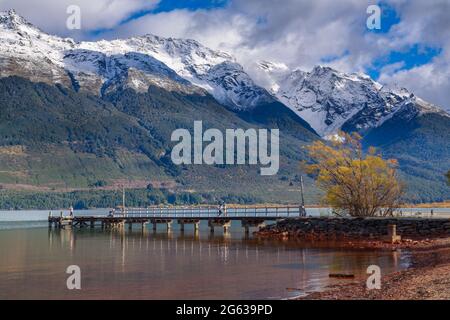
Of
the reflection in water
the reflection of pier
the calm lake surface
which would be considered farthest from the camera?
the reflection of pier

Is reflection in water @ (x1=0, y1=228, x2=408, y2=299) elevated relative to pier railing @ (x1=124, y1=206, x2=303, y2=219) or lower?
lower

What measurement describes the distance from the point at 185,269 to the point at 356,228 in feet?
99.9

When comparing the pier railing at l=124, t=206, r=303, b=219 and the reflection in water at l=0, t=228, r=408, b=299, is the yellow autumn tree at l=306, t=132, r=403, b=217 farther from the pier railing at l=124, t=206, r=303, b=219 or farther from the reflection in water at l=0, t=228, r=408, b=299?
the reflection in water at l=0, t=228, r=408, b=299

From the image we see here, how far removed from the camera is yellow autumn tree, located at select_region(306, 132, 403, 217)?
7838cm

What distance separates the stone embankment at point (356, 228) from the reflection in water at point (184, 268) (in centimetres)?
623

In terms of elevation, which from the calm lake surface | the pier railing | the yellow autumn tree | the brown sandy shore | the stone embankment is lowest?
the calm lake surface

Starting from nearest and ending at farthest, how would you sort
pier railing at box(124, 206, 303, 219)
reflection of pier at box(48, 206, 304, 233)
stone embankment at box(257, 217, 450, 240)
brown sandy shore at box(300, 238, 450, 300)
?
brown sandy shore at box(300, 238, 450, 300), stone embankment at box(257, 217, 450, 240), pier railing at box(124, 206, 303, 219), reflection of pier at box(48, 206, 304, 233)

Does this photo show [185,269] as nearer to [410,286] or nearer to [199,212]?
[410,286]

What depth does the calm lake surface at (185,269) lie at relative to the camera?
36.8 metres

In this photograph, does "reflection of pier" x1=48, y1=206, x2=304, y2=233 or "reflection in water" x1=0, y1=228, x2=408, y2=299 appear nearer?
"reflection in water" x1=0, y1=228, x2=408, y2=299

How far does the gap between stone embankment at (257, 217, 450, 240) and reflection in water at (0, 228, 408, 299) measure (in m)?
6.23

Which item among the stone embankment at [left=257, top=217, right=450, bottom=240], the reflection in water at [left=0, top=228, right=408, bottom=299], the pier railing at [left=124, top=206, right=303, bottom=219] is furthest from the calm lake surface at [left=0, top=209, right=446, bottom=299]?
the pier railing at [left=124, top=206, right=303, bottom=219]

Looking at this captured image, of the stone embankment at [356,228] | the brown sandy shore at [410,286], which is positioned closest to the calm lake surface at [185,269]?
the brown sandy shore at [410,286]
